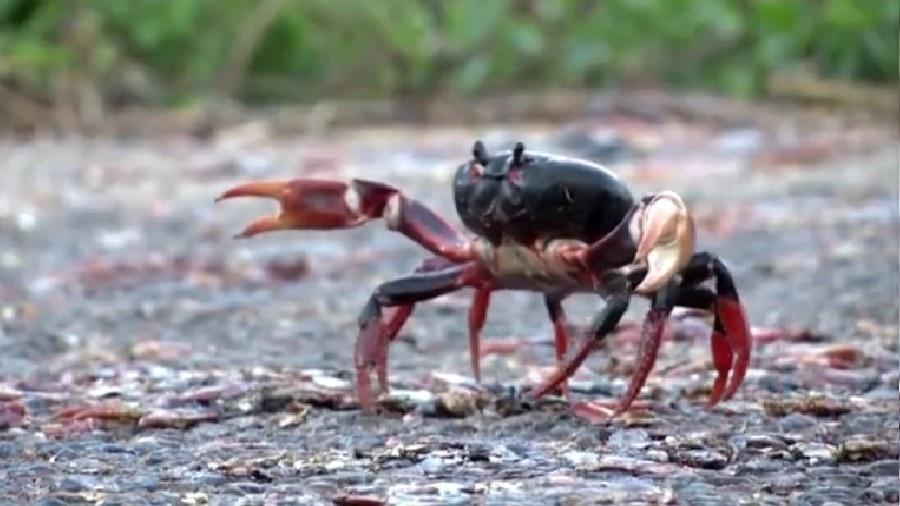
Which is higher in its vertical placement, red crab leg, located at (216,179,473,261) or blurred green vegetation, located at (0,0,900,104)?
blurred green vegetation, located at (0,0,900,104)

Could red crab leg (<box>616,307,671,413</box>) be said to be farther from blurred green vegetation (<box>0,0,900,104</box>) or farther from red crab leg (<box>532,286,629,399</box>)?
blurred green vegetation (<box>0,0,900,104</box>)

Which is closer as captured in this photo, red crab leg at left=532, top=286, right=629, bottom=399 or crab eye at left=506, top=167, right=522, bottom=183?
red crab leg at left=532, top=286, right=629, bottom=399

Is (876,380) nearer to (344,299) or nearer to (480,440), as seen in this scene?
(480,440)

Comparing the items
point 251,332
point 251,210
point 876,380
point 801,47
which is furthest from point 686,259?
point 801,47

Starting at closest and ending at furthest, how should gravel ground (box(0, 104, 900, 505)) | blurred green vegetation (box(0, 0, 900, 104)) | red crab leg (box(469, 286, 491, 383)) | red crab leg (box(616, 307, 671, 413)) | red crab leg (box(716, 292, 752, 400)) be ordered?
gravel ground (box(0, 104, 900, 505)), red crab leg (box(616, 307, 671, 413)), red crab leg (box(716, 292, 752, 400)), red crab leg (box(469, 286, 491, 383)), blurred green vegetation (box(0, 0, 900, 104))

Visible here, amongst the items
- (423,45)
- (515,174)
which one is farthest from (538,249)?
(423,45)

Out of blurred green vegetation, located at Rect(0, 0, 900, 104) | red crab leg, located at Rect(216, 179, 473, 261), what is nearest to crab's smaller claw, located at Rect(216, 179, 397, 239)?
red crab leg, located at Rect(216, 179, 473, 261)

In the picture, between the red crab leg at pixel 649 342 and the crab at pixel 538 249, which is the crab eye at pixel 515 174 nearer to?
the crab at pixel 538 249
